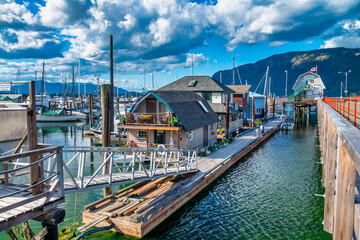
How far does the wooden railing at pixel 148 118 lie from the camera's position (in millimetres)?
25406

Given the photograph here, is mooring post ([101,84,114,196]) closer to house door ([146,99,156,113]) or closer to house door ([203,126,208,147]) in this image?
house door ([146,99,156,113])

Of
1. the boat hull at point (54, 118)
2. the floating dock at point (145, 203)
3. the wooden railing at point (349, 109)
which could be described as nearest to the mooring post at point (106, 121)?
the floating dock at point (145, 203)

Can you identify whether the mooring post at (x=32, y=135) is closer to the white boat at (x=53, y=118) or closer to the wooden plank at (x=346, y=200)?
the wooden plank at (x=346, y=200)

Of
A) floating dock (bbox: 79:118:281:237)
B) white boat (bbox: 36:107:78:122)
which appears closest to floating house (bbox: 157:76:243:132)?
floating dock (bbox: 79:118:281:237)

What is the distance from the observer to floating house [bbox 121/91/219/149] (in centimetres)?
2508

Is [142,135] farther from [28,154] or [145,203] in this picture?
[28,154]

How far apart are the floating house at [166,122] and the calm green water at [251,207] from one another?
4.97 metres

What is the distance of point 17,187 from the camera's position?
8.45 meters

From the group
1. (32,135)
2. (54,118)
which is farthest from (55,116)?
(32,135)

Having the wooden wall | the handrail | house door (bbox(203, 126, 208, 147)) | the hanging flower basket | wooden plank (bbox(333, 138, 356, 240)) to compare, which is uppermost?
the wooden wall

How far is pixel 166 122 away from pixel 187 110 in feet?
10.9

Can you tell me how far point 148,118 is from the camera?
1012 inches

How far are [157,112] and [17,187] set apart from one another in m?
19.5

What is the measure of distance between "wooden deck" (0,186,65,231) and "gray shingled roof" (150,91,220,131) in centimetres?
1748
